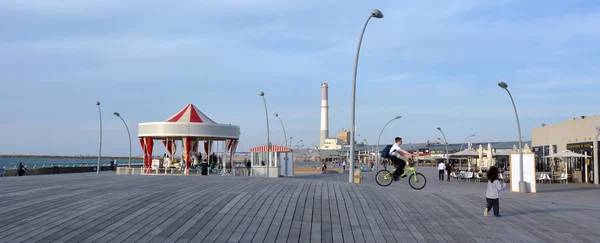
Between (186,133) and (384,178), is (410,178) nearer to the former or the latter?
(384,178)

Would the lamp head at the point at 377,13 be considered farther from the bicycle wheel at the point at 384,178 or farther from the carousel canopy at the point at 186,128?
the carousel canopy at the point at 186,128

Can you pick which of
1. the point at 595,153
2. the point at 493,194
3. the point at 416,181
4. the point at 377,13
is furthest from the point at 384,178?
the point at 595,153

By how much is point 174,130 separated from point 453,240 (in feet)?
106

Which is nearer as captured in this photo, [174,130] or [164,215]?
[164,215]

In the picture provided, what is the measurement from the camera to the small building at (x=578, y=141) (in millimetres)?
32375

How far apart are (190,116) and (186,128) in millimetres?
1915

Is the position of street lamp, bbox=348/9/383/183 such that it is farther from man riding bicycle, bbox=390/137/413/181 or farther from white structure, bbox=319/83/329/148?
white structure, bbox=319/83/329/148

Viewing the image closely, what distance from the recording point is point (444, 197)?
13805mm

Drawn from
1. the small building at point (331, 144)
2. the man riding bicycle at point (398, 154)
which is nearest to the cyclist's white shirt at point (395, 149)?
the man riding bicycle at point (398, 154)

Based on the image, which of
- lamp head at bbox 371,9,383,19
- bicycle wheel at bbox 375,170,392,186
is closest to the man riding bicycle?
bicycle wheel at bbox 375,170,392,186

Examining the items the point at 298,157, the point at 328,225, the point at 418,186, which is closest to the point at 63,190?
the point at 328,225

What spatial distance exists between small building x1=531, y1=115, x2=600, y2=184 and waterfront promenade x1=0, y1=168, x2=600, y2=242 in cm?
2179

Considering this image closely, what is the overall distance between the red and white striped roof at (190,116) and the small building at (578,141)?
993 inches

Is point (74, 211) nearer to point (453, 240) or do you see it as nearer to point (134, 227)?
point (134, 227)
